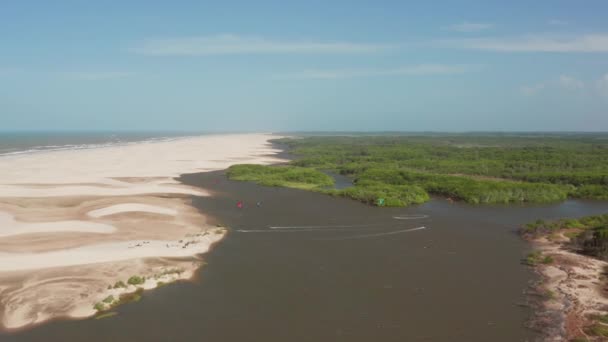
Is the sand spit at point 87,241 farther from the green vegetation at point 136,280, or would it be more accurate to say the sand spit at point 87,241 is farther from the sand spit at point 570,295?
the sand spit at point 570,295

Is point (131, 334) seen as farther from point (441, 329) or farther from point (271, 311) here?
point (441, 329)

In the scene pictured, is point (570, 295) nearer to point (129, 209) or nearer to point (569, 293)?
point (569, 293)

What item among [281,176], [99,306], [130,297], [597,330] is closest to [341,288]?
[130,297]

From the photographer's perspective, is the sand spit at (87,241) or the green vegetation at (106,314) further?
the sand spit at (87,241)

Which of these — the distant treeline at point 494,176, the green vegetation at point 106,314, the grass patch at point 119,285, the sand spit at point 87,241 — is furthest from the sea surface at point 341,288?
the distant treeline at point 494,176

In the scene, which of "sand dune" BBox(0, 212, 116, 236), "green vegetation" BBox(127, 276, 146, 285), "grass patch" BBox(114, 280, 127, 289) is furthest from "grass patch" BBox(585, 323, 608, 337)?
Answer: "sand dune" BBox(0, 212, 116, 236)

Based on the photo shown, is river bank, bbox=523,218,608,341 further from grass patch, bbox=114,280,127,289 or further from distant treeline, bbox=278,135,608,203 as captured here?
grass patch, bbox=114,280,127,289
